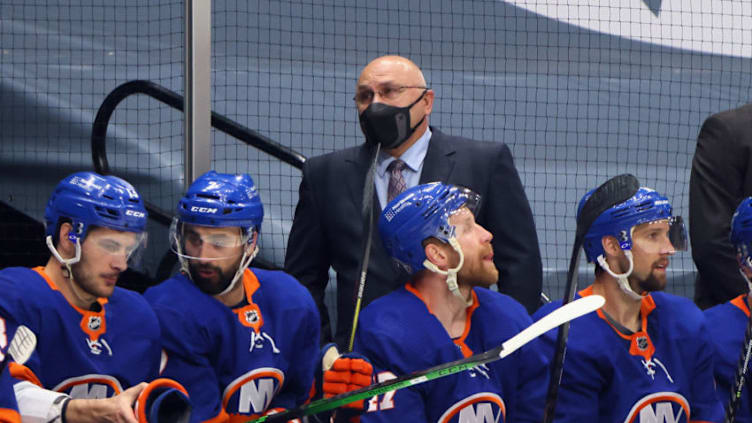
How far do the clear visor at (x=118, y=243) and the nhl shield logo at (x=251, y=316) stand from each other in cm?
29

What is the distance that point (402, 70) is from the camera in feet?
10.6

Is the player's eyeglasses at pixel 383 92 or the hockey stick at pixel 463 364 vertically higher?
the player's eyeglasses at pixel 383 92

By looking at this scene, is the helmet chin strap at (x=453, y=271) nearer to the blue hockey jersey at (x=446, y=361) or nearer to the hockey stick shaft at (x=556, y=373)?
the blue hockey jersey at (x=446, y=361)

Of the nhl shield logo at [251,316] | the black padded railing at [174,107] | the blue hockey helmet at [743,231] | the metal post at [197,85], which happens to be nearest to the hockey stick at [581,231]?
the blue hockey helmet at [743,231]

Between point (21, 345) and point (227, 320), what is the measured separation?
49cm

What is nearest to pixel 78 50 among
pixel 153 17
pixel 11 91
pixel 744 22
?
pixel 11 91

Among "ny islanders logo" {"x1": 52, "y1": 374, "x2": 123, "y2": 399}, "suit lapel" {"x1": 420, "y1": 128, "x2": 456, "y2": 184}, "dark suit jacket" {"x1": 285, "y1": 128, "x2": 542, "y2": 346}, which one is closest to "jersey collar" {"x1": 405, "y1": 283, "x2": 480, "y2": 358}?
"dark suit jacket" {"x1": 285, "y1": 128, "x2": 542, "y2": 346}

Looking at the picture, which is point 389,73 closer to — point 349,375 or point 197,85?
point 197,85

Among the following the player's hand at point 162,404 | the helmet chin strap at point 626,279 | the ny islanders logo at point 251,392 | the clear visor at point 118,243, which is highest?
the clear visor at point 118,243

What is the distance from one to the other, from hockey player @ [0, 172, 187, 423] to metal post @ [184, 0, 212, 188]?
26.6 inches

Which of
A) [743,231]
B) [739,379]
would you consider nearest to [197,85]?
[743,231]

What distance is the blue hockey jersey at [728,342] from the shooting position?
3031 millimetres

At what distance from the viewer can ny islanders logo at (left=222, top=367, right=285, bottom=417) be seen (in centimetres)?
275

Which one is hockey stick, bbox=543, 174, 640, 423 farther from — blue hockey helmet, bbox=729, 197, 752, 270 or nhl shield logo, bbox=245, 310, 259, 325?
nhl shield logo, bbox=245, 310, 259, 325
